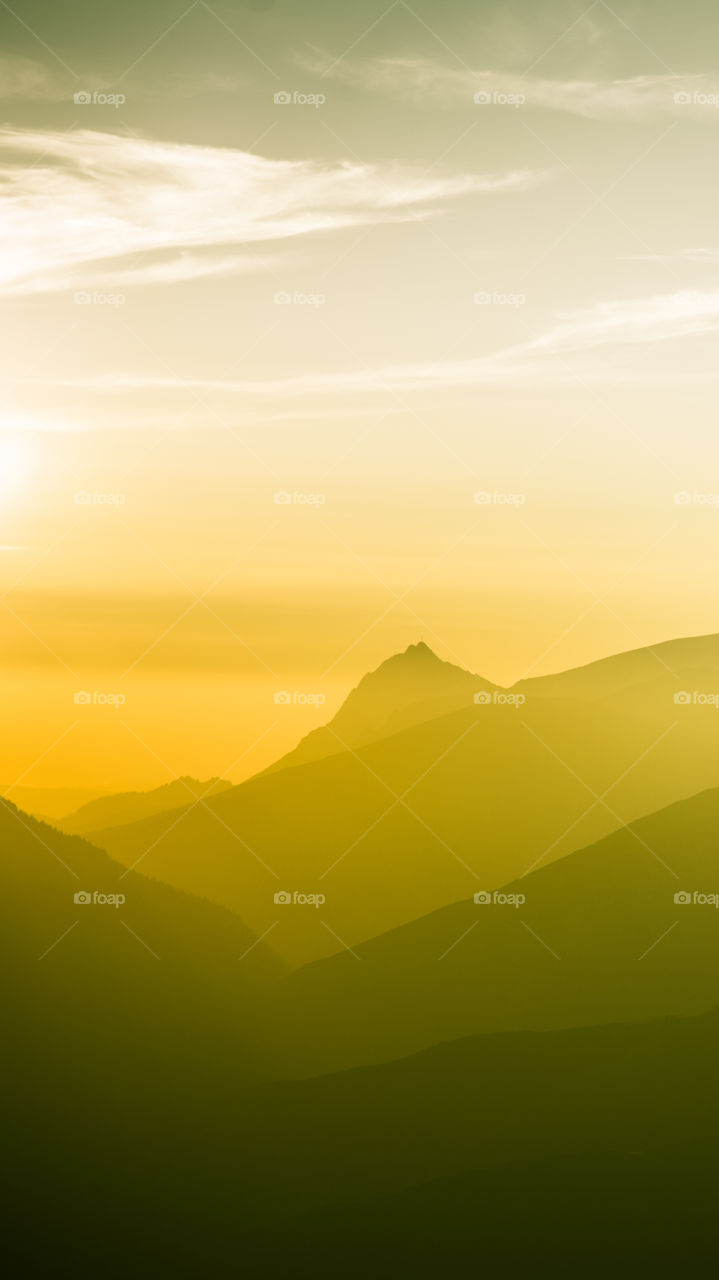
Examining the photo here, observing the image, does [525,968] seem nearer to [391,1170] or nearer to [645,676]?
[391,1170]

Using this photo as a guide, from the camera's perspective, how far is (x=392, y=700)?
8430mm

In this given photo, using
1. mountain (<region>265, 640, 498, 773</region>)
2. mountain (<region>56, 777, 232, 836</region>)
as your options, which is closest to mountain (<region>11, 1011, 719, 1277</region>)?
mountain (<region>56, 777, 232, 836</region>)

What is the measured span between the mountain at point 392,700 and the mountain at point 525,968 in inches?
60.1

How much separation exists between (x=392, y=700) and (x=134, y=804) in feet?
7.43

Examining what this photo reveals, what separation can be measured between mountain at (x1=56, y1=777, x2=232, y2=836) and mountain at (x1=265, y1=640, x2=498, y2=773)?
0.63m

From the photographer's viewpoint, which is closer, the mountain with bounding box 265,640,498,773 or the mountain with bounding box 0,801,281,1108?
the mountain with bounding box 0,801,281,1108

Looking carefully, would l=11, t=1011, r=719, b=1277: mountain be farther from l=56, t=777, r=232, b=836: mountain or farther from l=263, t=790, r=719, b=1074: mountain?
l=56, t=777, r=232, b=836: mountain

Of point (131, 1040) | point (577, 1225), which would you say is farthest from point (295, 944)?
point (577, 1225)

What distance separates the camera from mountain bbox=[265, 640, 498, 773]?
7688mm

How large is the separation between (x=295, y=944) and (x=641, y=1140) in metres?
2.90

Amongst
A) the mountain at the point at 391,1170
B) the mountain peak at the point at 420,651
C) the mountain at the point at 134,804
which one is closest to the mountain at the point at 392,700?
the mountain peak at the point at 420,651

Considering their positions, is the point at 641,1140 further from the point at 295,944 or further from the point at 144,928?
the point at 144,928

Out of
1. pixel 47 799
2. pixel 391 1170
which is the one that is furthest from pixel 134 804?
pixel 391 1170

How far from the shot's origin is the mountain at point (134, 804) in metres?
7.39
